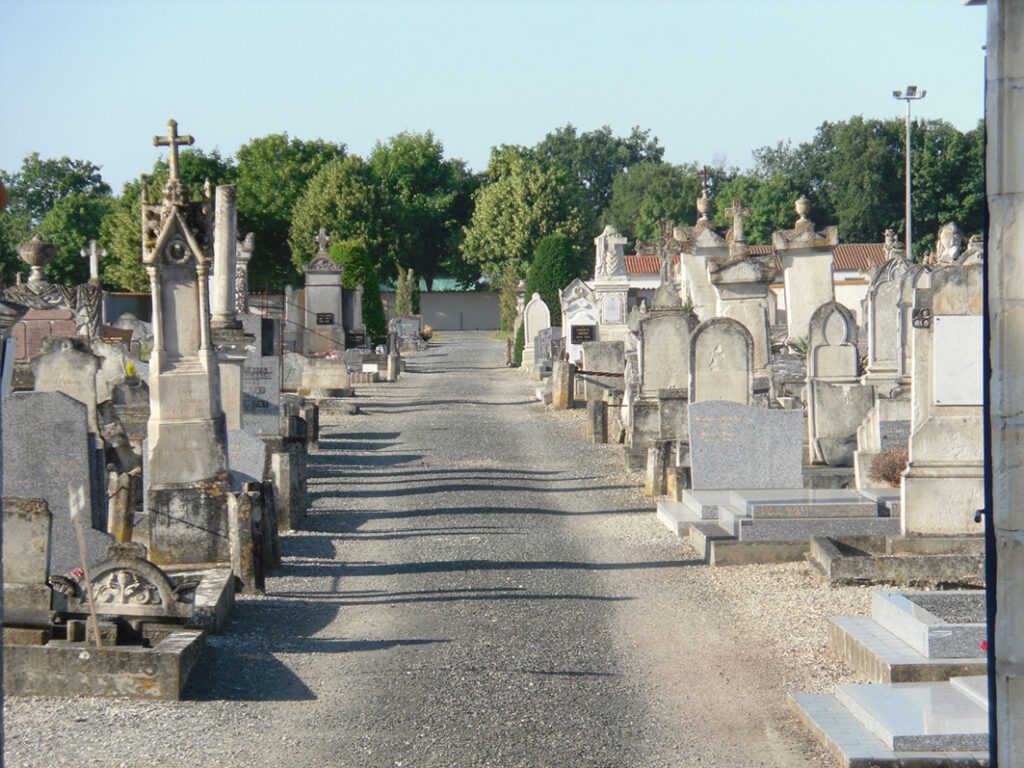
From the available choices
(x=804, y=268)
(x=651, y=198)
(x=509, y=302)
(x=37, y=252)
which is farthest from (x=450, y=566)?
(x=651, y=198)

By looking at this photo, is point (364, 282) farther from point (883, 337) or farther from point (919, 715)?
point (919, 715)

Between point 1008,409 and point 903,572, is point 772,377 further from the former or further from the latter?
point 1008,409

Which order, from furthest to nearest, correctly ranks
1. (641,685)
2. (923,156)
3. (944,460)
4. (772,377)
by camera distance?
(923,156) → (772,377) → (944,460) → (641,685)

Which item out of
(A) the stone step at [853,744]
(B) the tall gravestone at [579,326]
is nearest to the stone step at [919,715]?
(A) the stone step at [853,744]

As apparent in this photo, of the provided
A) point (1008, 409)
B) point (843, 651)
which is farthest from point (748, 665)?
point (1008, 409)

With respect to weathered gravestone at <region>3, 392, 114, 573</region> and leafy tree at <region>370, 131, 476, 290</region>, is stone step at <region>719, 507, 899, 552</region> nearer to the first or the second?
weathered gravestone at <region>3, 392, 114, 573</region>

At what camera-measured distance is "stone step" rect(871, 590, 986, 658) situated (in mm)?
5789

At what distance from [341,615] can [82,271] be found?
2333 inches

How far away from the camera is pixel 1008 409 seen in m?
2.87

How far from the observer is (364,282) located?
138ft

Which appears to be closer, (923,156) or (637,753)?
(637,753)

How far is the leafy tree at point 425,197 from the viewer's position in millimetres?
68000

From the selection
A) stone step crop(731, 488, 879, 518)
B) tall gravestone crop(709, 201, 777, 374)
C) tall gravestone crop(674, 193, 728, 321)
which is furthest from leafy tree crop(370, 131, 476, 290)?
stone step crop(731, 488, 879, 518)

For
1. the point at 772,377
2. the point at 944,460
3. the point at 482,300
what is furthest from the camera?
the point at 482,300
